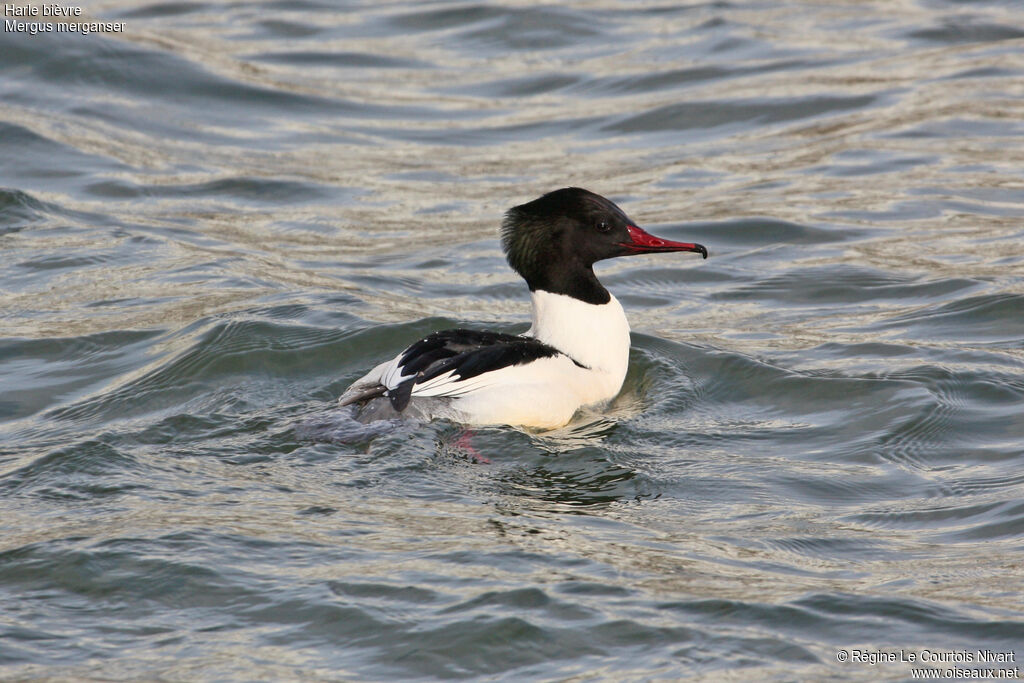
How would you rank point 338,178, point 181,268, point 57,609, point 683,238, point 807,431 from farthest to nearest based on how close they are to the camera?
point 338,178 < point 683,238 < point 181,268 < point 807,431 < point 57,609

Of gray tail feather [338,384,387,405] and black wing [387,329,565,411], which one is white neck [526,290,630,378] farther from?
gray tail feather [338,384,387,405]

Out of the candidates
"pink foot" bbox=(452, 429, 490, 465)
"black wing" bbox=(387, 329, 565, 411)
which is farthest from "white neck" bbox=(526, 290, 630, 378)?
"pink foot" bbox=(452, 429, 490, 465)

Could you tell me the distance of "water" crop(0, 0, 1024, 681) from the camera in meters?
4.41

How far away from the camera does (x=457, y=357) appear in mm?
6207

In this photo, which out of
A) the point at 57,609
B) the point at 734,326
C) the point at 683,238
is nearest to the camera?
the point at 57,609

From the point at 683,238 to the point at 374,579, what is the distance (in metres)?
5.61

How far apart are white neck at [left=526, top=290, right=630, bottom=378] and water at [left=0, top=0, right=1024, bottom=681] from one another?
0.30 metres

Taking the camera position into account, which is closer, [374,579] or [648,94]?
[374,579]

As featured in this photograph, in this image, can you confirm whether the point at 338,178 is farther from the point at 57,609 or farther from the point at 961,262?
the point at 57,609

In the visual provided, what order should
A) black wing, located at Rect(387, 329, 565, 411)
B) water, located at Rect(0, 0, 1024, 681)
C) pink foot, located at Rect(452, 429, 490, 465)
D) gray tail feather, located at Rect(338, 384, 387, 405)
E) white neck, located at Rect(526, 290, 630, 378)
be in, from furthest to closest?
white neck, located at Rect(526, 290, 630, 378) < gray tail feather, located at Rect(338, 384, 387, 405) < black wing, located at Rect(387, 329, 565, 411) < pink foot, located at Rect(452, 429, 490, 465) < water, located at Rect(0, 0, 1024, 681)

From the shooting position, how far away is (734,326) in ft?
26.3

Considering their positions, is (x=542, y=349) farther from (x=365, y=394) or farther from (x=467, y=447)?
(x=365, y=394)

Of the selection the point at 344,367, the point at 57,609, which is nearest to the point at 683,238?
the point at 344,367

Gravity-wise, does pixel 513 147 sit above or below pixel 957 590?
above
